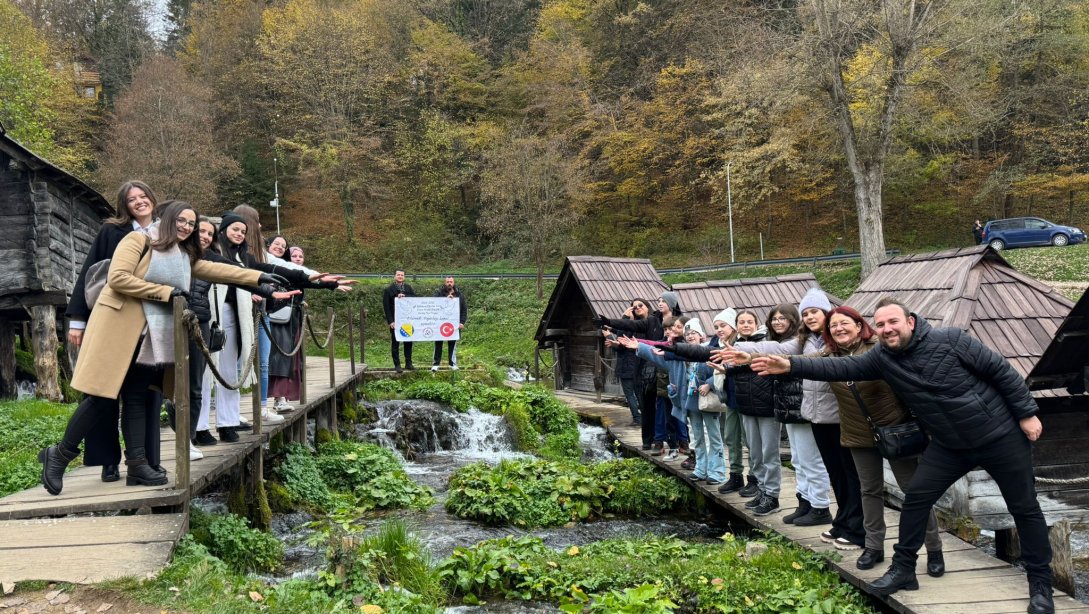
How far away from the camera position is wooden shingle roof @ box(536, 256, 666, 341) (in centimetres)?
1606

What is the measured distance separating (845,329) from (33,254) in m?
14.4

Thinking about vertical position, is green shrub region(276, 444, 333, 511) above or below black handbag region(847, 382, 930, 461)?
below

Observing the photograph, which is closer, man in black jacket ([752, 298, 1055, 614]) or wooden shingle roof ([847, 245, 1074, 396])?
man in black jacket ([752, 298, 1055, 614])

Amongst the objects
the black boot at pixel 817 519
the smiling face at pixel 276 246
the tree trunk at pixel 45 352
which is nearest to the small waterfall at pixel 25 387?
the tree trunk at pixel 45 352

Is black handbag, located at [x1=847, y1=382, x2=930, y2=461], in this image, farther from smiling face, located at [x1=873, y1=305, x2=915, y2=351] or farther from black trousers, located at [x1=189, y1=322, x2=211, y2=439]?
black trousers, located at [x1=189, y1=322, x2=211, y2=439]

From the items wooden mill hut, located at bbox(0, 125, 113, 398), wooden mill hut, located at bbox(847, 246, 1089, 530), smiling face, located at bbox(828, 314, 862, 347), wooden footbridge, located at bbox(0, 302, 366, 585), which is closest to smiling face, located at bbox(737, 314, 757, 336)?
wooden mill hut, located at bbox(847, 246, 1089, 530)

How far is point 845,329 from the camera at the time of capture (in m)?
5.42

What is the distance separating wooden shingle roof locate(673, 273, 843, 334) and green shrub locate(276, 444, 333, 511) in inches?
274

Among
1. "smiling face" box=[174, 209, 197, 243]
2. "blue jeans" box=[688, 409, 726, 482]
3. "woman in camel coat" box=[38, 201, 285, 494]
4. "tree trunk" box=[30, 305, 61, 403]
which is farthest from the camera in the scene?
"tree trunk" box=[30, 305, 61, 403]

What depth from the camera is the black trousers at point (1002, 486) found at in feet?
15.6

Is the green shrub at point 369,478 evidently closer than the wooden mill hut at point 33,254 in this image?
Yes

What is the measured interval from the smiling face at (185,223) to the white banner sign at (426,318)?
10.0 meters

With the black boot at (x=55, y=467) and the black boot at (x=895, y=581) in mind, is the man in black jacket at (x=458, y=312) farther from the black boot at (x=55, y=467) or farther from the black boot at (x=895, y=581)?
the black boot at (x=895, y=581)

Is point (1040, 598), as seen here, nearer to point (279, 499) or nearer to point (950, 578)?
point (950, 578)
